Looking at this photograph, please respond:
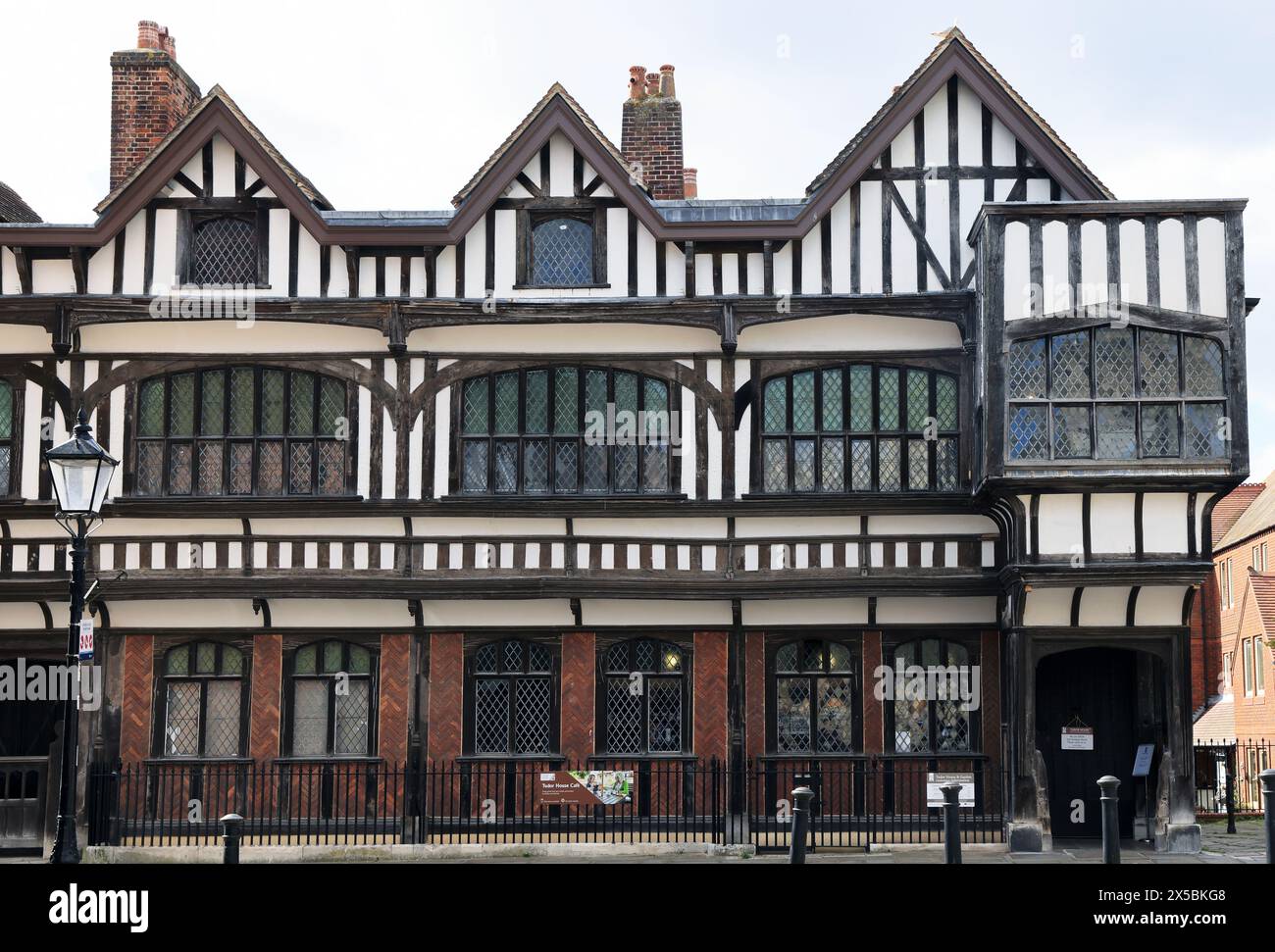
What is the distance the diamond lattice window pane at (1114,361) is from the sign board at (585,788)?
26.3 ft

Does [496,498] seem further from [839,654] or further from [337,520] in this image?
[839,654]

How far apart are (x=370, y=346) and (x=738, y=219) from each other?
530 cm

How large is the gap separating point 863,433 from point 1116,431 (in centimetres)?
336

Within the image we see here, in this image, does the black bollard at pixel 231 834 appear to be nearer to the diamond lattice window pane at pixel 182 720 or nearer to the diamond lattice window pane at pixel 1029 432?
the diamond lattice window pane at pixel 182 720

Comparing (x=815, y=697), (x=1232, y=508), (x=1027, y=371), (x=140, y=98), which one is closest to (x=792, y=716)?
(x=815, y=697)

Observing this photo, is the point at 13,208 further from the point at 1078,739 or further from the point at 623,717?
the point at 1078,739

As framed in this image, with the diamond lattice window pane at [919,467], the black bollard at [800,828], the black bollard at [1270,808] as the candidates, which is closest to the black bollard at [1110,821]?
the black bollard at [1270,808]

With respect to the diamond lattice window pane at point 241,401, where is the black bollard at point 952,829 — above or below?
below

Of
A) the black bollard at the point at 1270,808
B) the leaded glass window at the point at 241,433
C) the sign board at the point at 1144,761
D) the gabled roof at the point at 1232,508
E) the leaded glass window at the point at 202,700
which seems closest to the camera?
the black bollard at the point at 1270,808

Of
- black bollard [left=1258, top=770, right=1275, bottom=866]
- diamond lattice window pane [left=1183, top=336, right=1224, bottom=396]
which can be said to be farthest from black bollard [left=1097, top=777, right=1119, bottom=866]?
diamond lattice window pane [left=1183, top=336, right=1224, bottom=396]

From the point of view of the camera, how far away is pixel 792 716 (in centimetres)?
2028

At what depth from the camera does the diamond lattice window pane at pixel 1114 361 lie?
18.7 metres

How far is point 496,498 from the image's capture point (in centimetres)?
2012
